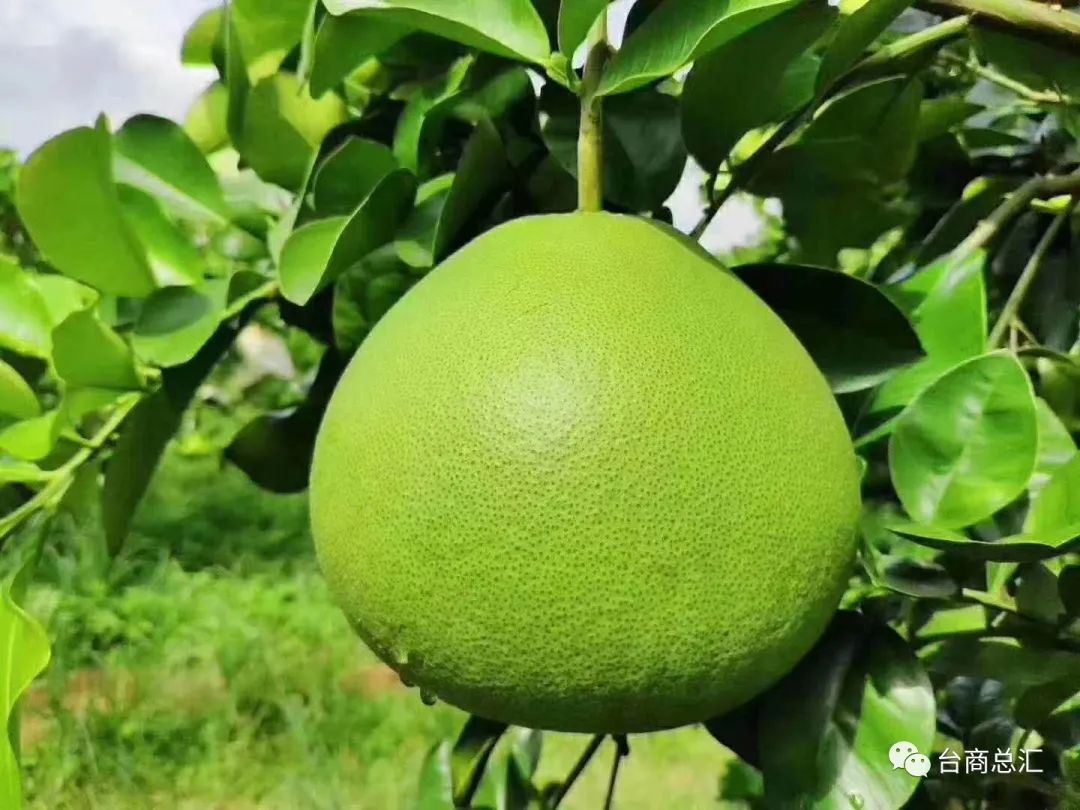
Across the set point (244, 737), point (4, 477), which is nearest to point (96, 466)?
point (4, 477)

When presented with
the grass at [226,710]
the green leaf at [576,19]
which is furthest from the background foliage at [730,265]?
the grass at [226,710]

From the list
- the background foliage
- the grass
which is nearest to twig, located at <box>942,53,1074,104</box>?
the background foliage

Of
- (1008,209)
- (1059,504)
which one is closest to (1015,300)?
(1008,209)

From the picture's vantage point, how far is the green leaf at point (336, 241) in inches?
17.0

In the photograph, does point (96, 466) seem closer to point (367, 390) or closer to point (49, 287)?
point (49, 287)

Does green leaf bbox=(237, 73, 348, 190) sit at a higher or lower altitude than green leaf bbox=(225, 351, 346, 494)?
higher

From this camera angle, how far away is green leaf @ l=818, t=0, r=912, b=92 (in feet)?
1.27

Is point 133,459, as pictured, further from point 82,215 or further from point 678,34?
point 678,34

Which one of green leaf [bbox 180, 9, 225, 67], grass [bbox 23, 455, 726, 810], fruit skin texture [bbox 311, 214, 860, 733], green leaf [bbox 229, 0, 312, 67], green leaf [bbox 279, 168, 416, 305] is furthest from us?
grass [bbox 23, 455, 726, 810]

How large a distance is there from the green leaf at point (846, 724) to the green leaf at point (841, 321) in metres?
0.10

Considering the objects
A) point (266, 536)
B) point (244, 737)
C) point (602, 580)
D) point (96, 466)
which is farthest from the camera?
point (266, 536)

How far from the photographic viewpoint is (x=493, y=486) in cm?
33

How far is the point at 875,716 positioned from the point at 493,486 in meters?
0.19

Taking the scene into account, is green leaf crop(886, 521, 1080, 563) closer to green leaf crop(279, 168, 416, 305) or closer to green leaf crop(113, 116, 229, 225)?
green leaf crop(279, 168, 416, 305)
